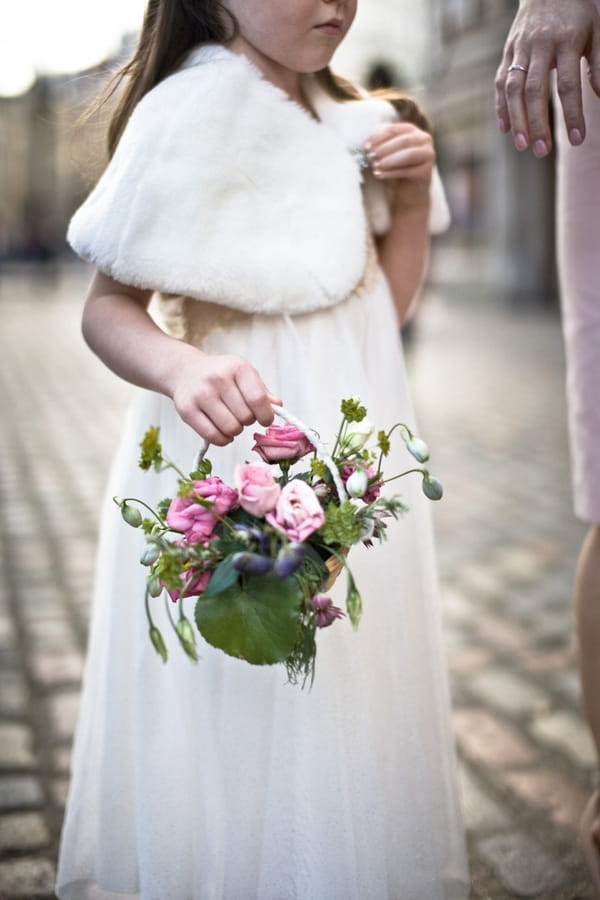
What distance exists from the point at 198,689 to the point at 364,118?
3.10ft

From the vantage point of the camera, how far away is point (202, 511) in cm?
107

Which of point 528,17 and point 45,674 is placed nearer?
A: point 528,17

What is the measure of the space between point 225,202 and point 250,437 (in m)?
0.35

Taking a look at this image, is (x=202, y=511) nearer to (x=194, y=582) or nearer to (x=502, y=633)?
(x=194, y=582)

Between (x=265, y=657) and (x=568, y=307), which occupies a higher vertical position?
A: (x=568, y=307)

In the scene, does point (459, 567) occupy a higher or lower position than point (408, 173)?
lower

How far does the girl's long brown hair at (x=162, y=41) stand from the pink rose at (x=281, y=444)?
667 millimetres

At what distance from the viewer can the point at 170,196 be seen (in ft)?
4.42

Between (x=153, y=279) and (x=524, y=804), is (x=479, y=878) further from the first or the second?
(x=153, y=279)

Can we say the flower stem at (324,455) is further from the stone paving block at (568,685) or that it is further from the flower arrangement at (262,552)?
the stone paving block at (568,685)

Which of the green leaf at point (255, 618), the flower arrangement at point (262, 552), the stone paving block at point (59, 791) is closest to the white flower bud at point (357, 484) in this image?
the flower arrangement at point (262, 552)

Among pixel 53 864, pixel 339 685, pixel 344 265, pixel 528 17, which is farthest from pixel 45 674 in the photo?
pixel 528 17

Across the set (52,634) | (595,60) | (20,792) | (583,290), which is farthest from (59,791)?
(595,60)

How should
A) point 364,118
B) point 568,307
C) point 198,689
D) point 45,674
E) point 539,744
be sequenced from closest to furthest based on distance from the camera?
point 198,689, point 364,118, point 568,307, point 539,744, point 45,674
